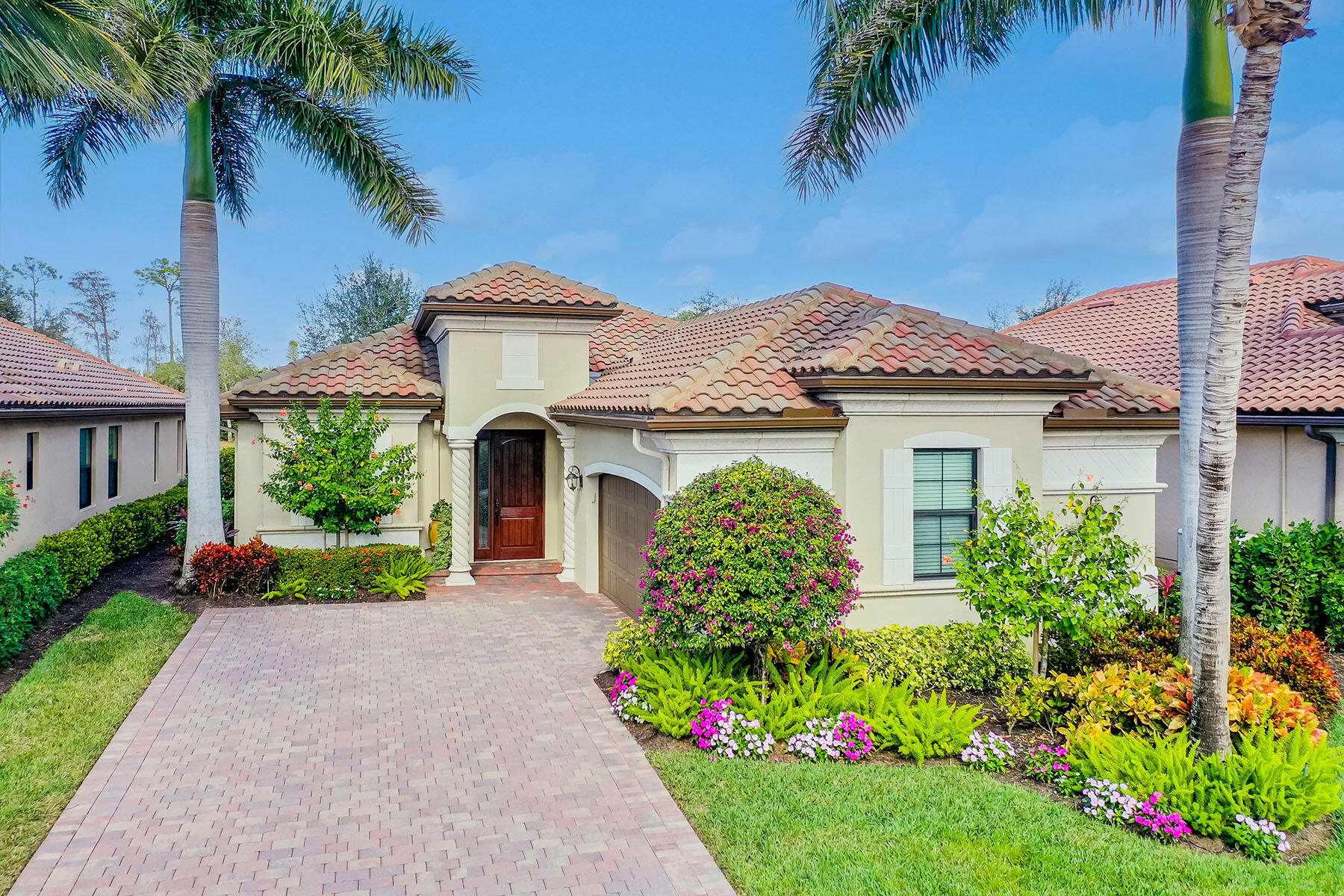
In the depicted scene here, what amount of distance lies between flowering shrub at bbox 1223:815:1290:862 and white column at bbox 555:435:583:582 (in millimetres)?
10503

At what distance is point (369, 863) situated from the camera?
5.52m

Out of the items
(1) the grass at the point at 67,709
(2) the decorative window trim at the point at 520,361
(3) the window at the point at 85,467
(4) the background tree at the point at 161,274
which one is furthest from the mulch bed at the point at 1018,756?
(4) the background tree at the point at 161,274

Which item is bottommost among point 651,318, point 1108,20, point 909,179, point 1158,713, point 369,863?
point 369,863

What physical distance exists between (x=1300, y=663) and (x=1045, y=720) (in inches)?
117

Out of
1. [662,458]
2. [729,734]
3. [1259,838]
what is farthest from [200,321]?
[1259,838]

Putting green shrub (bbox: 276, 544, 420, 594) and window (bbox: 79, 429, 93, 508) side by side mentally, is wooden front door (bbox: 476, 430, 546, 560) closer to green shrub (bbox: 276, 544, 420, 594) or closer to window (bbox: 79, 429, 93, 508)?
green shrub (bbox: 276, 544, 420, 594)

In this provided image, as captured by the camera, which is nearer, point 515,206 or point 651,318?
point 651,318

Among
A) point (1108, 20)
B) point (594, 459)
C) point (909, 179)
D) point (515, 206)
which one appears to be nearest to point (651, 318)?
point (594, 459)

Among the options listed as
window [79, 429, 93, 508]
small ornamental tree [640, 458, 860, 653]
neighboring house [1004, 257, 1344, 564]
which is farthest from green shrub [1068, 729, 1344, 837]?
window [79, 429, 93, 508]

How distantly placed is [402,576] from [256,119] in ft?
28.1

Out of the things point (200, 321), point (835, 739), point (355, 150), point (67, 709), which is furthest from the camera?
point (355, 150)

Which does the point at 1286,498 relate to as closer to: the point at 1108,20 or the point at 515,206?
the point at 1108,20

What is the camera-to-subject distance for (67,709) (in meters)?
8.27

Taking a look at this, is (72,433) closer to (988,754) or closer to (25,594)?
(25,594)
